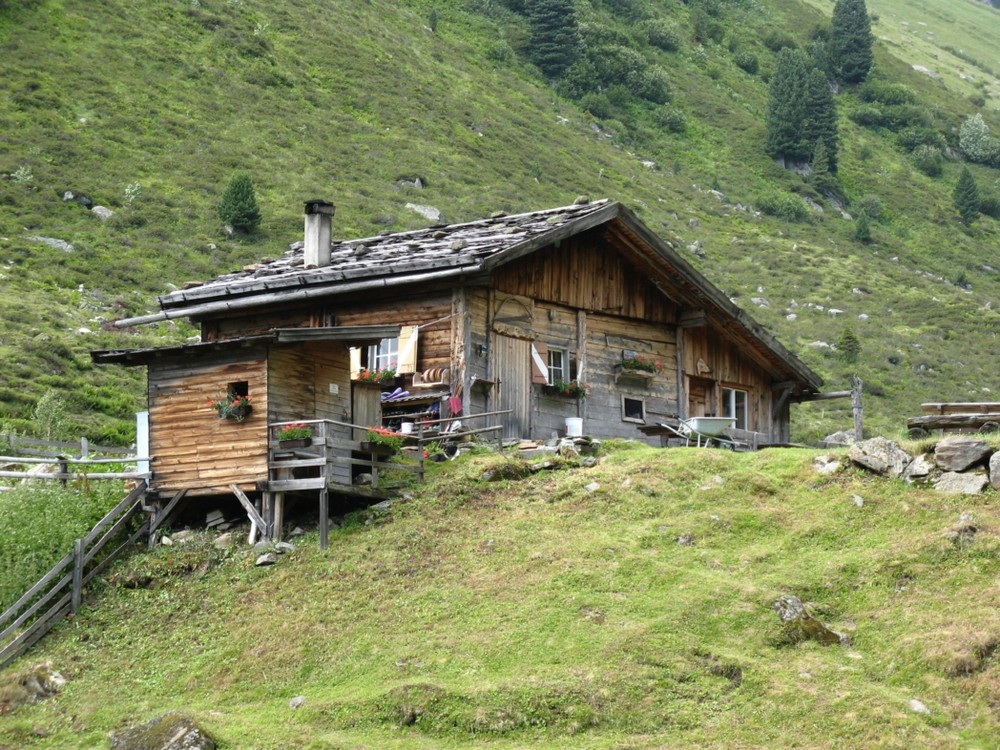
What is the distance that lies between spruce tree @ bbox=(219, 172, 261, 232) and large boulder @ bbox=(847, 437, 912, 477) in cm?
4199

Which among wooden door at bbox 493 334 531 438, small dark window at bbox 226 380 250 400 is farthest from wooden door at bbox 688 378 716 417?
small dark window at bbox 226 380 250 400

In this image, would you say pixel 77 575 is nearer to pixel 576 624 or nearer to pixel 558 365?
pixel 576 624

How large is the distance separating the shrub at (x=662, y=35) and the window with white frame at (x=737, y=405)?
8664 centimetres

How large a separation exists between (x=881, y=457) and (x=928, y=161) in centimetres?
9387

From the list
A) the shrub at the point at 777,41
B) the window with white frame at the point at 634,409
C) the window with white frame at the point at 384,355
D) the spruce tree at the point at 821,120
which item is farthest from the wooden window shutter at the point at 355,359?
the shrub at the point at 777,41

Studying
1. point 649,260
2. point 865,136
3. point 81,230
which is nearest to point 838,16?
point 865,136

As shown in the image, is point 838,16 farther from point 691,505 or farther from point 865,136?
point 691,505

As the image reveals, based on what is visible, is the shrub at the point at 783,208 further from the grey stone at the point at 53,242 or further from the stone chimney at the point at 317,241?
the stone chimney at the point at 317,241

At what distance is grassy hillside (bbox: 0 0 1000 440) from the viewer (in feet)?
169

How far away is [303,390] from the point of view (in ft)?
78.7

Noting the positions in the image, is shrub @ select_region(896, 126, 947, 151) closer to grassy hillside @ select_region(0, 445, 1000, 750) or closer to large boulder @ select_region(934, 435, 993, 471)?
grassy hillside @ select_region(0, 445, 1000, 750)

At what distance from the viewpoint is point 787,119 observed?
10269cm

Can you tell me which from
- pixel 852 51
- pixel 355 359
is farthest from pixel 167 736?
pixel 852 51

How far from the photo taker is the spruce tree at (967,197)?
330 ft
